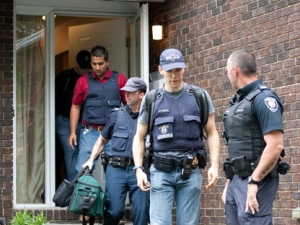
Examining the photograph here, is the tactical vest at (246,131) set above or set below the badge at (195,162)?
above

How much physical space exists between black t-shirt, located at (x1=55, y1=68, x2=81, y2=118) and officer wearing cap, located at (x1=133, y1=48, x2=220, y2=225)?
13.3ft

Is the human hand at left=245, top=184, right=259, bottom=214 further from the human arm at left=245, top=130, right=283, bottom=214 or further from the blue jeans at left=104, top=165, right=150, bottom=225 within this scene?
the blue jeans at left=104, top=165, right=150, bottom=225

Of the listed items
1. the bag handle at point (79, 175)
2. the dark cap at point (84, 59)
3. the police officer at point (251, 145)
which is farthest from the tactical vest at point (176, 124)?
the dark cap at point (84, 59)

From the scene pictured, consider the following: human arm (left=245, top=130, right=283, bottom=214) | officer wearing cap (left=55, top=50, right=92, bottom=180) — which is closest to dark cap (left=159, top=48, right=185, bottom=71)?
human arm (left=245, top=130, right=283, bottom=214)

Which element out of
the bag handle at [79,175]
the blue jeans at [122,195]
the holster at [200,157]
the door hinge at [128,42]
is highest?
the door hinge at [128,42]

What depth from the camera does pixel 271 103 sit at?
6.44 meters

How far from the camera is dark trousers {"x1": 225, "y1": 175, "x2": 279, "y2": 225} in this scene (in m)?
6.45

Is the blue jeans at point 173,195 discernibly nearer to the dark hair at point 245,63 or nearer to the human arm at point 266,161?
the human arm at point 266,161

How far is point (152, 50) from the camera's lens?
11742mm

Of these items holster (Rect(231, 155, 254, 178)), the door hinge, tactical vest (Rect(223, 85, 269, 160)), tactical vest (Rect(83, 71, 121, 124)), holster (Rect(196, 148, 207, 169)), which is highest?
the door hinge

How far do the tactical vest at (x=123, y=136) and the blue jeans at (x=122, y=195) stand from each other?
0.57ft

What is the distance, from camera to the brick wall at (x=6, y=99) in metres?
10.7

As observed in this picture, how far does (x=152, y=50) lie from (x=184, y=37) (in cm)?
95

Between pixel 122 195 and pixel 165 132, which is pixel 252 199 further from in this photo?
pixel 122 195
